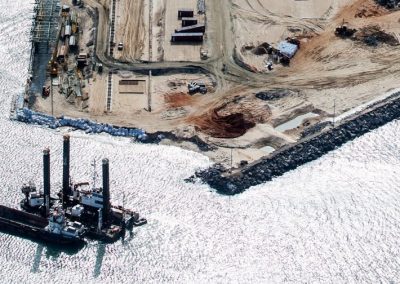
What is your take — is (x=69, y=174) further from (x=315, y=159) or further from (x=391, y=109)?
(x=391, y=109)

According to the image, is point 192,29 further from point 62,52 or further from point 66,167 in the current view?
point 66,167

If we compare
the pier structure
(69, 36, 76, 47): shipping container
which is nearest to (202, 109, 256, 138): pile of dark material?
the pier structure

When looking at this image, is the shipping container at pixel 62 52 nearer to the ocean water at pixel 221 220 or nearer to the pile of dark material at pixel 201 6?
the ocean water at pixel 221 220

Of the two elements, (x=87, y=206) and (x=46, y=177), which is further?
(x=87, y=206)

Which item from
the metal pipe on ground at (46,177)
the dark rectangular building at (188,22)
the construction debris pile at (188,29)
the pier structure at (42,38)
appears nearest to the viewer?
the metal pipe on ground at (46,177)

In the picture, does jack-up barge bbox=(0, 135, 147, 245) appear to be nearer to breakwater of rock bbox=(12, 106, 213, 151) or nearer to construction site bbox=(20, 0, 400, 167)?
breakwater of rock bbox=(12, 106, 213, 151)

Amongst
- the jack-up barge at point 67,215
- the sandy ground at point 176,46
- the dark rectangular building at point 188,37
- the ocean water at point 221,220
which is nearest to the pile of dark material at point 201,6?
the sandy ground at point 176,46

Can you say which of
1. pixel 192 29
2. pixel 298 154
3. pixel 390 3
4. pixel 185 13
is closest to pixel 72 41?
pixel 192 29
